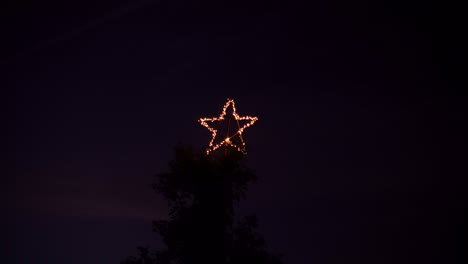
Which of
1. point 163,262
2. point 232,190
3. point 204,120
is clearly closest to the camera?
point 163,262

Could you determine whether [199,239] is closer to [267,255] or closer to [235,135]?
[267,255]

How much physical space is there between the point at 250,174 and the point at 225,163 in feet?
2.54

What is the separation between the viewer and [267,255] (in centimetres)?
1094

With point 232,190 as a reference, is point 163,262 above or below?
below

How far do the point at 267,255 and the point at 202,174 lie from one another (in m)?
2.47

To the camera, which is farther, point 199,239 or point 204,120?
point 204,120

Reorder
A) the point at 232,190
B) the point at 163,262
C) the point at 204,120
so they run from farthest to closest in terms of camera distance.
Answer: the point at 204,120, the point at 232,190, the point at 163,262

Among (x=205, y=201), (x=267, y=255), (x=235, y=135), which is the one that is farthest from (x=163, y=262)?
(x=235, y=135)

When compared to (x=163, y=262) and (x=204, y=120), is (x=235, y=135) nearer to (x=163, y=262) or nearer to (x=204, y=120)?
(x=204, y=120)

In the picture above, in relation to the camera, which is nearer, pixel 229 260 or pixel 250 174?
pixel 229 260

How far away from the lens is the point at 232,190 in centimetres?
1155

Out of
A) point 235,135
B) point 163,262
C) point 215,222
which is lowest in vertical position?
point 163,262

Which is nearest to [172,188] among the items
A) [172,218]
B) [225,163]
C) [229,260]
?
[172,218]

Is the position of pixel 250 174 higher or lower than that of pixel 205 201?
higher
